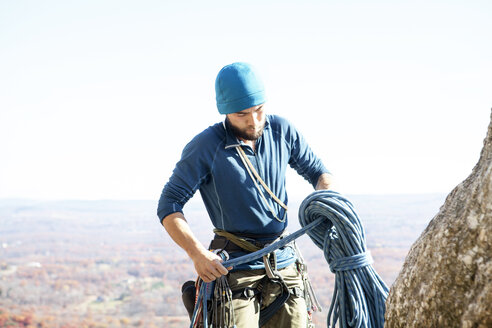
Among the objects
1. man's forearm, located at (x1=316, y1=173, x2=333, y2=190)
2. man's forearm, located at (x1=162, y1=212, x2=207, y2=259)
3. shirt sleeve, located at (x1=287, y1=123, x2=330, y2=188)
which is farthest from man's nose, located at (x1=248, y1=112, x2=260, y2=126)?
man's forearm, located at (x1=162, y1=212, x2=207, y2=259)

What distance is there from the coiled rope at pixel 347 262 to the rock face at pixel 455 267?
0.64 metres

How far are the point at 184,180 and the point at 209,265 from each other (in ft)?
1.62

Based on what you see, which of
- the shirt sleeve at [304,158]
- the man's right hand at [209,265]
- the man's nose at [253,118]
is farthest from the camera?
the shirt sleeve at [304,158]

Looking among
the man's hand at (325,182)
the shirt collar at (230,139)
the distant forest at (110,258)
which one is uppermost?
the shirt collar at (230,139)

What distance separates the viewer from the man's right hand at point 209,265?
3.02 meters

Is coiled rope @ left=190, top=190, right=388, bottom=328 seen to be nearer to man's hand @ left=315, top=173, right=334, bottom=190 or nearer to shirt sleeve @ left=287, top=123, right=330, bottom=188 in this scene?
man's hand @ left=315, top=173, right=334, bottom=190

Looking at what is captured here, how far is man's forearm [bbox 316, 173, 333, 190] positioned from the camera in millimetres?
3459

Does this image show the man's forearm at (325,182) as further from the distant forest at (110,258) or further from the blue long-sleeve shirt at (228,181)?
the distant forest at (110,258)

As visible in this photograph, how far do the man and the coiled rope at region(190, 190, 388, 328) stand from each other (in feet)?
0.87

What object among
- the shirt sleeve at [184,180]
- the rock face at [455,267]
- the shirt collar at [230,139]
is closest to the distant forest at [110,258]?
the shirt collar at [230,139]

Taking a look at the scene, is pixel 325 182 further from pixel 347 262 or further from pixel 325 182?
pixel 347 262

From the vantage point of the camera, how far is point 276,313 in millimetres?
3363

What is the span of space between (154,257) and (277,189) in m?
67.8

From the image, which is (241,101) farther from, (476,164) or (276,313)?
(476,164)
